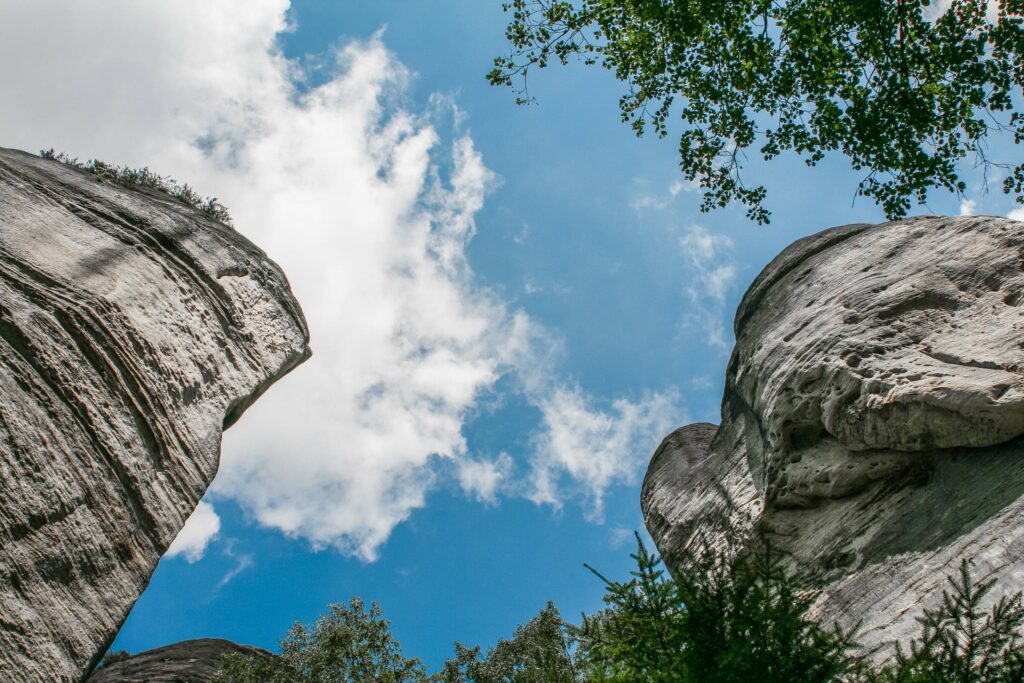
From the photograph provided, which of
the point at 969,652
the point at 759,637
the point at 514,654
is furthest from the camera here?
the point at 514,654

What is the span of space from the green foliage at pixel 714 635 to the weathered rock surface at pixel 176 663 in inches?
340

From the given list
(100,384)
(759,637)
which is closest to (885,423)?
(759,637)

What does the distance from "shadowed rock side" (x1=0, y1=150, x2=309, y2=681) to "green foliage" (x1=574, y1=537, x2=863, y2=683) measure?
Result: 5175 millimetres

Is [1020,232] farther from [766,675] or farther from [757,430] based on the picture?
[766,675]

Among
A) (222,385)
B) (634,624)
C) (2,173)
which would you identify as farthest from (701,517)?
(2,173)

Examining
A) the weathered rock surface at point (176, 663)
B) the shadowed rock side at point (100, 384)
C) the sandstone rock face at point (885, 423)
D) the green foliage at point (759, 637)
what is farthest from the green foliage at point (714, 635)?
the weathered rock surface at point (176, 663)

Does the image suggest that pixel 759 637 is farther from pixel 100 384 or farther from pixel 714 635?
pixel 100 384

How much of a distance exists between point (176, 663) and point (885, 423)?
1172cm

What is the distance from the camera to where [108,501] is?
27.2ft

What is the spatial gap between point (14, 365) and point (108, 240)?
10.0ft

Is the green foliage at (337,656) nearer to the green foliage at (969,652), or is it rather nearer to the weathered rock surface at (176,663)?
the weathered rock surface at (176,663)

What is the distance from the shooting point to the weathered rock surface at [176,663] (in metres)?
12.1

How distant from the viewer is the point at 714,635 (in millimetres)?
6055

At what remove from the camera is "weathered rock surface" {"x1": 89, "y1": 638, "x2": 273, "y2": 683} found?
12.1 meters
